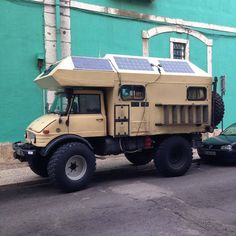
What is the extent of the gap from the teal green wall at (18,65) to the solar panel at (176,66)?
4.75 m

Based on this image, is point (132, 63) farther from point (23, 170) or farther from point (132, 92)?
point (23, 170)

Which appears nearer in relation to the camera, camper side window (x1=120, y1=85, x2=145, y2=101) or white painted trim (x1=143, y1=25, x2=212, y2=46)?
camper side window (x1=120, y1=85, x2=145, y2=101)

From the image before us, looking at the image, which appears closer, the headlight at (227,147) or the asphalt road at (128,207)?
the asphalt road at (128,207)

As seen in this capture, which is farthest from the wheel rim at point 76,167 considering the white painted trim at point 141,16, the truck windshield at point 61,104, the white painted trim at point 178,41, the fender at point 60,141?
the white painted trim at point 178,41

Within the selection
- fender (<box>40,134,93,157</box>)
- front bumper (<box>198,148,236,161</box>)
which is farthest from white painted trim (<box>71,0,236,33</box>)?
fender (<box>40,134,93,157</box>)

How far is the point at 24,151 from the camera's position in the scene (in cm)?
883

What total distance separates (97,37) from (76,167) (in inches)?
272

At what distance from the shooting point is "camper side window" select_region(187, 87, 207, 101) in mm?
10422

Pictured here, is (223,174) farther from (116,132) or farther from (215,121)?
(116,132)

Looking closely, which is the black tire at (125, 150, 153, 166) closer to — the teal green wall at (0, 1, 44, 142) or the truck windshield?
the truck windshield

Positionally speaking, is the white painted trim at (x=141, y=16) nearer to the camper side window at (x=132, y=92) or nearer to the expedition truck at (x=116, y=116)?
the expedition truck at (x=116, y=116)

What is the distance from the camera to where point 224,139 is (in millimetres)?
11969

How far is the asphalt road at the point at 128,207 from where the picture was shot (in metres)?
6.02

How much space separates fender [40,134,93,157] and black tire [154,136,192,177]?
1.94 m
